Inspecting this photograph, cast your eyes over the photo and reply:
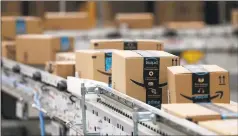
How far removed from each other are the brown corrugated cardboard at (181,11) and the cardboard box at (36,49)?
30.1 ft

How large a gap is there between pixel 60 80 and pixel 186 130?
190cm

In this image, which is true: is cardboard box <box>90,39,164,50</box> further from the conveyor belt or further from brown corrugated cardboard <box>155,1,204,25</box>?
brown corrugated cardboard <box>155,1,204,25</box>

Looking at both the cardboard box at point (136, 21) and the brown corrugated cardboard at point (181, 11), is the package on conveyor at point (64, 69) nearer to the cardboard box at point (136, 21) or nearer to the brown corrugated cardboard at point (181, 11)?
the cardboard box at point (136, 21)

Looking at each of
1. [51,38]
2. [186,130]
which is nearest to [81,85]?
[186,130]

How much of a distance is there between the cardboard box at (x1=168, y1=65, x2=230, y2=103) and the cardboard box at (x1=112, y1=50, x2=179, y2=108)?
0.86 feet

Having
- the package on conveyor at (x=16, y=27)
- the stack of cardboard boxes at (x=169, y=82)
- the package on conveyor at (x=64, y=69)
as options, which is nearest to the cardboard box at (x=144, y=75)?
the stack of cardboard boxes at (x=169, y=82)

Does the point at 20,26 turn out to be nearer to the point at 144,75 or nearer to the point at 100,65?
the point at 100,65

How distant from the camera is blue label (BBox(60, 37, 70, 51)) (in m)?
6.18

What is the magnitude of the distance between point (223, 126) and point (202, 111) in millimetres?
240

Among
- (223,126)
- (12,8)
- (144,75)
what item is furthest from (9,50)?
(12,8)

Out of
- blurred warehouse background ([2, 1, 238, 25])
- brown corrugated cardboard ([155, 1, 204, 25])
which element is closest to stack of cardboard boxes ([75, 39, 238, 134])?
blurred warehouse background ([2, 1, 238, 25])

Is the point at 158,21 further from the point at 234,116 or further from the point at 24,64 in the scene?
the point at 234,116

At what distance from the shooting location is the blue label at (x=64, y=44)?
6.18 meters

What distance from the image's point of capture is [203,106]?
271cm
